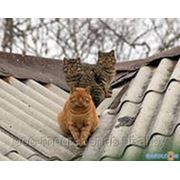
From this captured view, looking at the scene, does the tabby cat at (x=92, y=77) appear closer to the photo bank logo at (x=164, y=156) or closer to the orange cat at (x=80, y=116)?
the orange cat at (x=80, y=116)

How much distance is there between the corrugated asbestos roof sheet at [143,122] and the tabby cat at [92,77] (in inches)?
6.1

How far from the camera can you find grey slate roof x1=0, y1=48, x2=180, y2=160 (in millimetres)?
3367

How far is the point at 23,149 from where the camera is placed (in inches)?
138

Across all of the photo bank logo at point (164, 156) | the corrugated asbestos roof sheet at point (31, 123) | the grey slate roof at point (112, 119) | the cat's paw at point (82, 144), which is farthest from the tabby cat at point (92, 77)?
the photo bank logo at point (164, 156)

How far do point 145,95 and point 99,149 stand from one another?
0.59 metres

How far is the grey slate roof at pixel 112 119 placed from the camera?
11.0ft

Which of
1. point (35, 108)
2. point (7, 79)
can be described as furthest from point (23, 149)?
point (7, 79)

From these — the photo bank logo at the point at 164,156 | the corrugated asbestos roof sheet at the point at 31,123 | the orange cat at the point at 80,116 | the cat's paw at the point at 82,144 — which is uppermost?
the photo bank logo at the point at 164,156

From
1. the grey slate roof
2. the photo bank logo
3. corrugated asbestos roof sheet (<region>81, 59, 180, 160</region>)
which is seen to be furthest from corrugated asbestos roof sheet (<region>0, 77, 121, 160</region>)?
the photo bank logo

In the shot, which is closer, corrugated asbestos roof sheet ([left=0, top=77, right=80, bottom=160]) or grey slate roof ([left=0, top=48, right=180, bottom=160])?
grey slate roof ([left=0, top=48, right=180, bottom=160])

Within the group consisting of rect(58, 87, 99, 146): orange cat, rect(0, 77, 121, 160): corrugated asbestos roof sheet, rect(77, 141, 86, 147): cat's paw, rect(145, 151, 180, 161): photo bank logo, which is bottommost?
rect(0, 77, 121, 160): corrugated asbestos roof sheet

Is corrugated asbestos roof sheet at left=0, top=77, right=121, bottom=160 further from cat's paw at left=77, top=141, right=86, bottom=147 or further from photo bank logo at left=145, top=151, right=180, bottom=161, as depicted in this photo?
photo bank logo at left=145, top=151, right=180, bottom=161

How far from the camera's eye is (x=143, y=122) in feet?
11.7

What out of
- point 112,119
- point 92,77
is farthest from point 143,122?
point 92,77
